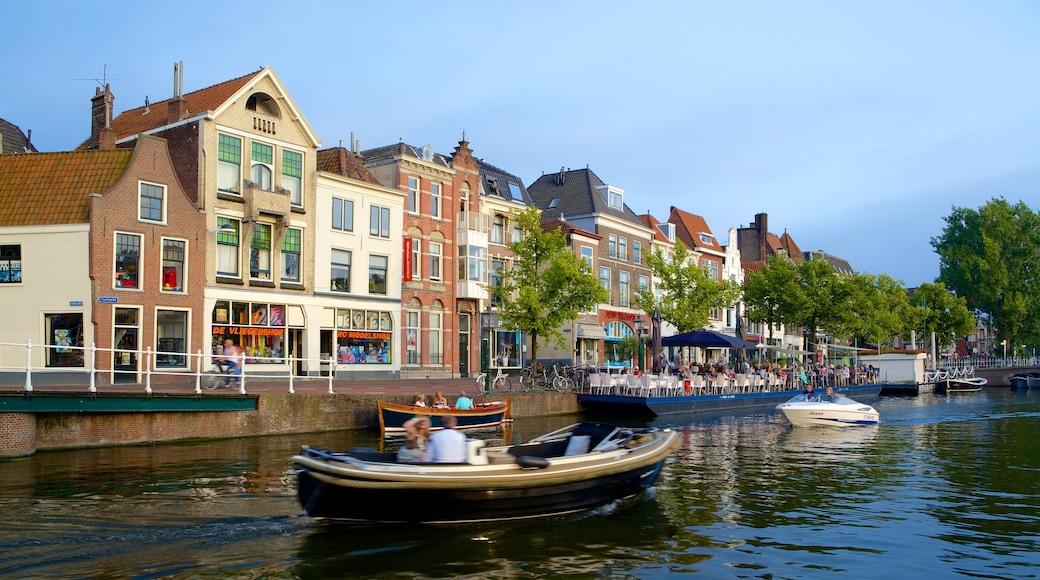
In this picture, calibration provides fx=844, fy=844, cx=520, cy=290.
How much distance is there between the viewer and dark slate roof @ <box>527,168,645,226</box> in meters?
55.0

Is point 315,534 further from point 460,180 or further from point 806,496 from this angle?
point 460,180

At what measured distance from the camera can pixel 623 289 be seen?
56750mm

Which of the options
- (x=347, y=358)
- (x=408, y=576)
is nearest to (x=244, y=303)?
(x=347, y=358)

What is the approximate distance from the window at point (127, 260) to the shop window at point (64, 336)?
1.78 metres

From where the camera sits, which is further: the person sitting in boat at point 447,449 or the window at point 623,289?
the window at point 623,289

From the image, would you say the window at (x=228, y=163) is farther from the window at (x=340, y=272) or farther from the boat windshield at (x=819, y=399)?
the boat windshield at (x=819, y=399)

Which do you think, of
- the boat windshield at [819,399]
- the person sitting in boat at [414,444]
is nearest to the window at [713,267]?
the boat windshield at [819,399]

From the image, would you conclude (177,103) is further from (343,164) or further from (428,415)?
(428,415)

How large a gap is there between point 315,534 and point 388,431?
12.5 meters

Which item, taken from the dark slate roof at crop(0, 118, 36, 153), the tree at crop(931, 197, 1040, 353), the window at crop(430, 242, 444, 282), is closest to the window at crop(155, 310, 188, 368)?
the window at crop(430, 242, 444, 282)

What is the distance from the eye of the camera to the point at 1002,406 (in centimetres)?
4347

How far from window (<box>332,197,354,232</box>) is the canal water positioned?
59.6 ft

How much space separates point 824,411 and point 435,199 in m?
21.6

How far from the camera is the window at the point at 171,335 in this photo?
1196 inches
